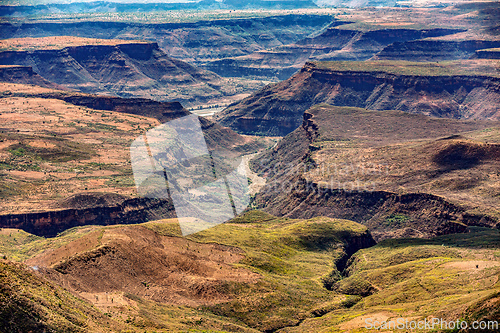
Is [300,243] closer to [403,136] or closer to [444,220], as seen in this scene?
[444,220]

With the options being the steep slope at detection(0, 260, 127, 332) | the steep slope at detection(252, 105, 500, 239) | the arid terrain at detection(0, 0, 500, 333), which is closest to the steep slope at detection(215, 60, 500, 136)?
the arid terrain at detection(0, 0, 500, 333)

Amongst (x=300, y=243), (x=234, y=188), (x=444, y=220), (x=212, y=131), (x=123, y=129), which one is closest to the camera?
(x=300, y=243)

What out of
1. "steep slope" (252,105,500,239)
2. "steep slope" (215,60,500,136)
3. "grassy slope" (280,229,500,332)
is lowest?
"steep slope" (215,60,500,136)

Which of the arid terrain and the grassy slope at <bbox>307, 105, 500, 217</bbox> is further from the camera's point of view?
the grassy slope at <bbox>307, 105, 500, 217</bbox>

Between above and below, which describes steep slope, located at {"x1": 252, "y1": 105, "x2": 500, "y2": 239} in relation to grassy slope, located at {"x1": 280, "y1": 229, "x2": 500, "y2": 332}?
below

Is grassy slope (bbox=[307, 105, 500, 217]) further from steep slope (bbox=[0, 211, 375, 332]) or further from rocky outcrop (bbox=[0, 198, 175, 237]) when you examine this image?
rocky outcrop (bbox=[0, 198, 175, 237])

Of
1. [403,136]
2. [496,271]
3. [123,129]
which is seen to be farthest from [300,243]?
[123,129]

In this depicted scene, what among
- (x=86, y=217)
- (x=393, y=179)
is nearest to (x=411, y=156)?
(x=393, y=179)

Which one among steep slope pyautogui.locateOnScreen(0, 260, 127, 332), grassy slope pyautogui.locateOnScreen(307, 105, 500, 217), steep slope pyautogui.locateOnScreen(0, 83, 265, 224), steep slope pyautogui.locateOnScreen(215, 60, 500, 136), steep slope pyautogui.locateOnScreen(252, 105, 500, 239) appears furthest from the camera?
steep slope pyautogui.locateOnScreen(215, 60, 500, 136)

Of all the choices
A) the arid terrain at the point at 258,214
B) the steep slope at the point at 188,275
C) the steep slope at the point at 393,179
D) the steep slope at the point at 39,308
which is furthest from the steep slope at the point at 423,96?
the steep slope at the point at 39,308
